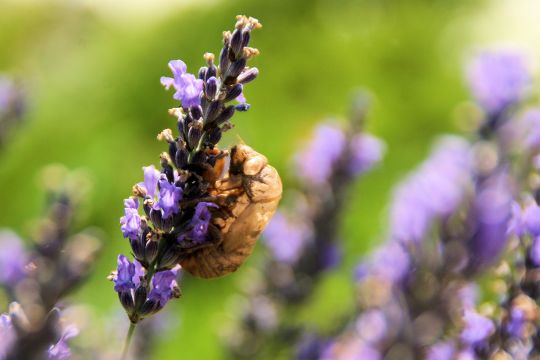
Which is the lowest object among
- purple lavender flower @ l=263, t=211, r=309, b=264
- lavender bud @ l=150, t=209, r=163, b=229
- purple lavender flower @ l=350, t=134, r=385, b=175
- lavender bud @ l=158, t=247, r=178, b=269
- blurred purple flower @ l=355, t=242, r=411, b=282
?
blurred purple flower @ l=355, t=242, r=411, b=282

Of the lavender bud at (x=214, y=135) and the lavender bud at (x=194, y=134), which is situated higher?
the lavender bud at (x=194, y=134)

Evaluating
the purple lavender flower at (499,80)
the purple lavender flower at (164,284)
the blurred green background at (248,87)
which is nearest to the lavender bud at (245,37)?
the purple lavender flower at (164,284)

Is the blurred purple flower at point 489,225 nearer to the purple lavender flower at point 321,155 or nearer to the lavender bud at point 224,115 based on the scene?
the lavender bud at point 224,115

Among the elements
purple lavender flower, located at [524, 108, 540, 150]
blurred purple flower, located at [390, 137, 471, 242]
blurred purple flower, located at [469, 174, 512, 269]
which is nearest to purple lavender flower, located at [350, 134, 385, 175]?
blurred purple flower, located at [390, 137, 471, 242]

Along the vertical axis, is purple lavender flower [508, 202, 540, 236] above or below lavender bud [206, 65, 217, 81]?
below

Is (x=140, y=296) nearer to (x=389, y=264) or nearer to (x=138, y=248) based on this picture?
(x=138, y=248)

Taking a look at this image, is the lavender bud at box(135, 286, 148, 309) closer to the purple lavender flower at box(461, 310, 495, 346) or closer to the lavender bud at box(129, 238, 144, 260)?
the lavender bud at box(129, 238, 144, 260)
